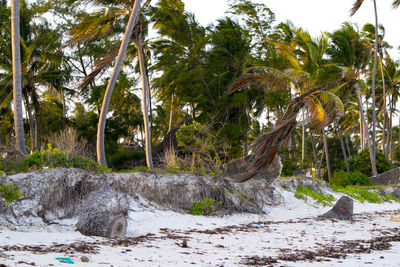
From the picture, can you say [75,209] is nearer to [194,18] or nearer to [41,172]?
[41,172]

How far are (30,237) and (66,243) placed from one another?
50 centimetres

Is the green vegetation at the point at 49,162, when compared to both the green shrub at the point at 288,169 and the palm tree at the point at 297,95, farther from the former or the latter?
the green shrub at the point at 288,169

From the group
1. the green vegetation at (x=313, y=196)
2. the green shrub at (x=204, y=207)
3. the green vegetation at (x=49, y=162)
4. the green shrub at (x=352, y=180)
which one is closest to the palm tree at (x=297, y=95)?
the green shrub at (x=204, y=207)

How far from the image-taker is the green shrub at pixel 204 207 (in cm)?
A: 932

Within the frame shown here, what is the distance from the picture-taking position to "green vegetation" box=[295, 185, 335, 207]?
1336cm

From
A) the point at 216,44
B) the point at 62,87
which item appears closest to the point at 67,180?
the point at 62,87

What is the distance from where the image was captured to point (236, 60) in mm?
18984

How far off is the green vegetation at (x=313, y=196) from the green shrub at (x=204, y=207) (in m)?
4.67

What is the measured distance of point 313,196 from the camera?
45.3 feet

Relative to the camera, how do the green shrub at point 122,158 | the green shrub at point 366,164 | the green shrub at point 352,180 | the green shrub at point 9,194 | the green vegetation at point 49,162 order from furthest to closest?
1. the green shrub at point 366,164
2. the green shrub at point 352,180
3. the green shrub at point 122,158
4. the green vegetation at point 49,162
5. the green shrub at point 9,194

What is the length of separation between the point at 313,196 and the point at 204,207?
5.88m

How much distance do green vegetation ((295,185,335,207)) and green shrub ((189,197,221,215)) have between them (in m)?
4.67

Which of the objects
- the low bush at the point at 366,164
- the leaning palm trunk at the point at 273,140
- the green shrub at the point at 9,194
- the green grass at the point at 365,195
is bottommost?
the green grass at the point at 365,195

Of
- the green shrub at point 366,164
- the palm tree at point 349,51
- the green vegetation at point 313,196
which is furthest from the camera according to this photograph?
the green shrub at point 366,164
